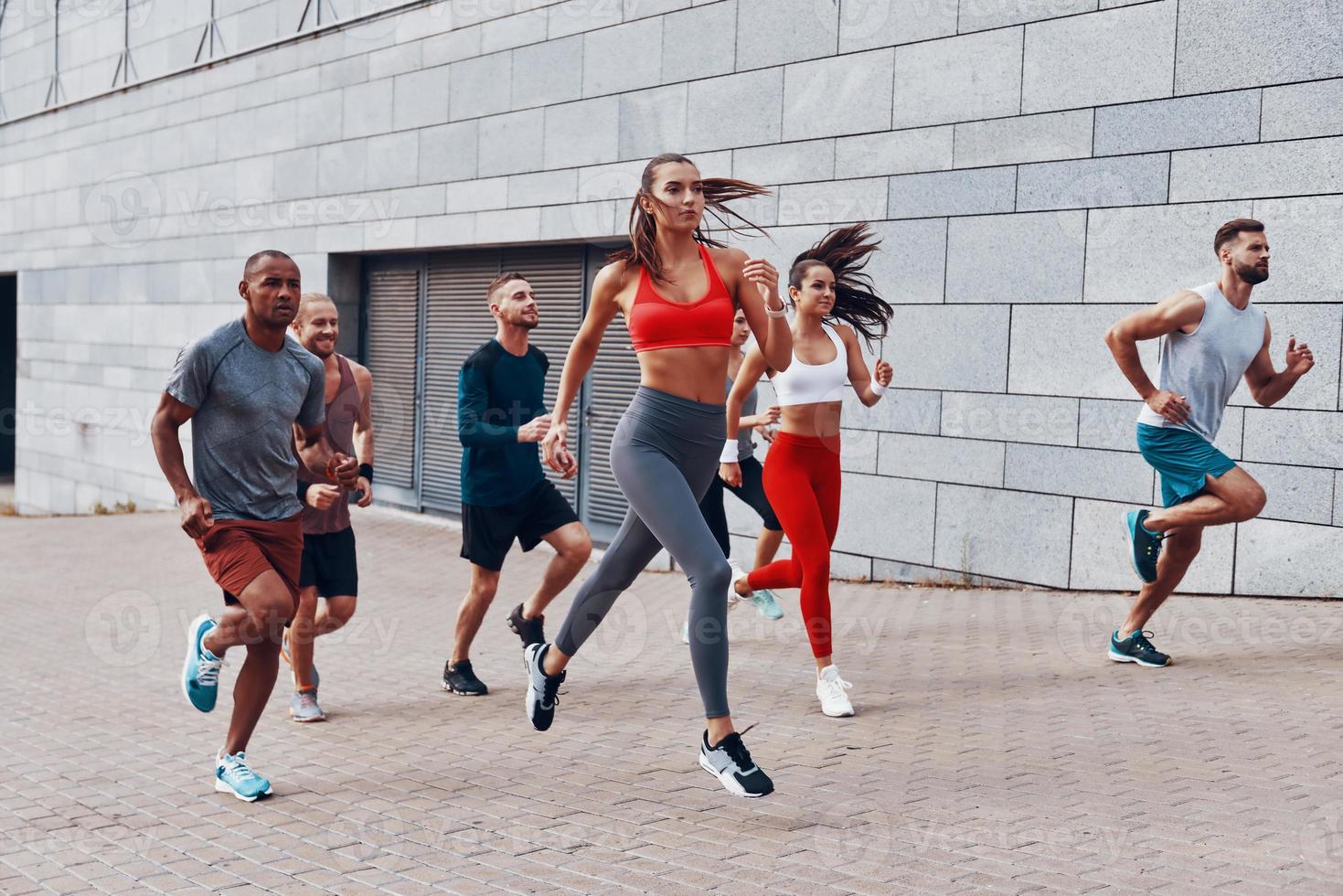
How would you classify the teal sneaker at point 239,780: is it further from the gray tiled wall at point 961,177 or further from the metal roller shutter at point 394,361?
the metal roller shutter at point 394,361

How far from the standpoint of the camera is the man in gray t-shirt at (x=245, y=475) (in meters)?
4.88

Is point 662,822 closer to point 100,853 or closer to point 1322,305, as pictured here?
point 100,853

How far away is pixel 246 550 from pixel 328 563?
1465 mm

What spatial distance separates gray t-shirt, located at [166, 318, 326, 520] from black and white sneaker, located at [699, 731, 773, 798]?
1.87 m

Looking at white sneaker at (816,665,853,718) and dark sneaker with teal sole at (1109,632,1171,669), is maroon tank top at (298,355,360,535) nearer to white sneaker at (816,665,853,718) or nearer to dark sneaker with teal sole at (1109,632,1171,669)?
white sneaker at (816,665,853,718)

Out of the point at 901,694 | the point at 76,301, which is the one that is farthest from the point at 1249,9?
the point at 76,301

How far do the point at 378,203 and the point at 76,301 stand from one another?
8.89 metres

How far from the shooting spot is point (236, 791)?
5008 millimetres

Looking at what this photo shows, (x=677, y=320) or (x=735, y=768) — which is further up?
(x=677, y=320)

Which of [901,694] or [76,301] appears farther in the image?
[76,301]

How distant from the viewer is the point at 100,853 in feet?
14.6

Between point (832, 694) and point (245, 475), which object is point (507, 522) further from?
point (245, 475)

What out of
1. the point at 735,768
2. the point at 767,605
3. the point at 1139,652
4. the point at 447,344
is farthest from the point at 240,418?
the point at 447,344

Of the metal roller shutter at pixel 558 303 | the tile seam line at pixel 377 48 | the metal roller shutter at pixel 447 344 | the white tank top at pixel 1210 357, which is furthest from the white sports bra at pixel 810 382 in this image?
the metal roller shutter at pixel 447 344
